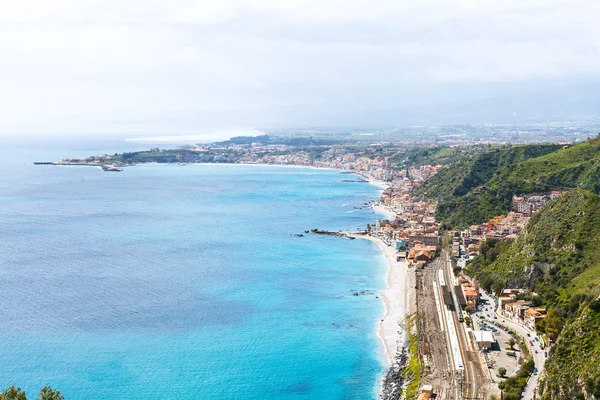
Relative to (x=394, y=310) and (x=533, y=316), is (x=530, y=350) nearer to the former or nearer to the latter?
(x=533, y=316)

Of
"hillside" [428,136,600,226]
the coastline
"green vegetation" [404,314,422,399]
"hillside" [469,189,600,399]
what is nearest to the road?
"hillside" [469,189,600,399]

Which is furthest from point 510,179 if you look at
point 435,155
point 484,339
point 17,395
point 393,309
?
point 435,155

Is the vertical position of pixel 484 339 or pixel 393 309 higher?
pixel 484 339

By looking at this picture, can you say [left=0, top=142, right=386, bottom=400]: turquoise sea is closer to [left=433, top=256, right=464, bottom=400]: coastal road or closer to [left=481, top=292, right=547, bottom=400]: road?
[left=433, top=256, right=464, bottom=400]: coastal road

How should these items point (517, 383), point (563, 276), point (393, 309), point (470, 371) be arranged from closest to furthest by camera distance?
1. point (517, 383)
2. point (470, 371)
3. point (563, 276)
4. point (393, 309)

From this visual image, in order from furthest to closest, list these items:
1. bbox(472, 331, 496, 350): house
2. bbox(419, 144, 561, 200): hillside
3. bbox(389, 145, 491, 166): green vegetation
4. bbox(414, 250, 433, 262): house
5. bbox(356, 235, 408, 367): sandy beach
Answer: bbox(389, 145, 491, 166): green vegetation < bbox(419, 144, 561, 200): hillside < bbox(414, 250, 433, 262): house < bbox(356, 235, 408, 367): sandy beach < bbox(472, 331, 496, 350): house

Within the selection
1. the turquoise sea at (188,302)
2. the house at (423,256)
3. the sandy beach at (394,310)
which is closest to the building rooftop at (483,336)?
the sandy beach at (394,310)

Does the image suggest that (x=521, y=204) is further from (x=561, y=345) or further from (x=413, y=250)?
(x=561, y=345)
